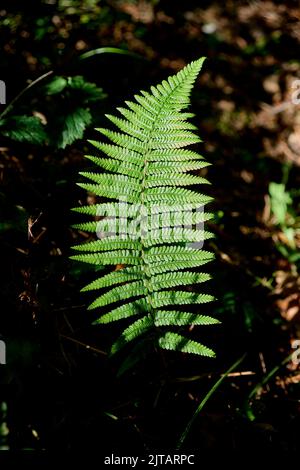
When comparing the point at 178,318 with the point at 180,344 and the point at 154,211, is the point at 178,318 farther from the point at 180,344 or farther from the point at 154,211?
the point at 154,211

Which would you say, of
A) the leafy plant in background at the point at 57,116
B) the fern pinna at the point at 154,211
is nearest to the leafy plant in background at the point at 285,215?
the fern pinna at the point at 154,211

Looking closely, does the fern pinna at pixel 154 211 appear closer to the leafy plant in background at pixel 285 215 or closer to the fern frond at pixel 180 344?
the fern frond at pixel 180 344

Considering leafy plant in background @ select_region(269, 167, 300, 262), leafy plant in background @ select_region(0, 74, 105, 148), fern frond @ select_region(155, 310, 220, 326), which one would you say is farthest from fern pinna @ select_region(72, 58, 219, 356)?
leafy plant in background @ select_region(269, 167, 300, 262)

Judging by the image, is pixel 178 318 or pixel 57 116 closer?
pixel 178 318

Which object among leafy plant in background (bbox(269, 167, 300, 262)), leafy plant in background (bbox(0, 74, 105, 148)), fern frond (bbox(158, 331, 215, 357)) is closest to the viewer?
fern frond (bbox(158, 331, 215, 357))

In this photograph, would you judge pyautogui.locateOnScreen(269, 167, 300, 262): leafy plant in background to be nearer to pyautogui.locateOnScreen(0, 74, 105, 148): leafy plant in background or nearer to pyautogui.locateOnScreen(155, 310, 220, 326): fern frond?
pyautogui.locateOnScreen(155, 310, 220, 326): fern frond

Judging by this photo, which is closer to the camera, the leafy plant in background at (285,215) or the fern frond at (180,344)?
the fern frond at (180,344)

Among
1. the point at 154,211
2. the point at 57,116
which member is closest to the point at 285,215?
the point at 154,211

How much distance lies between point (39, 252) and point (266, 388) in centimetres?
151

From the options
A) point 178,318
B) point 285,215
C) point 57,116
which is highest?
point 57,116

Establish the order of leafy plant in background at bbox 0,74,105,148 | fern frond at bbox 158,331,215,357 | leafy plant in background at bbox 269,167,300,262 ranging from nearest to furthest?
fern frond at bbox 158,331,215,357, leafy plant in background at bbox 0,74,105,148, leafy plant in background at bbox 269,167,300,262

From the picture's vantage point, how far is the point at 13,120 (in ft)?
6.54
